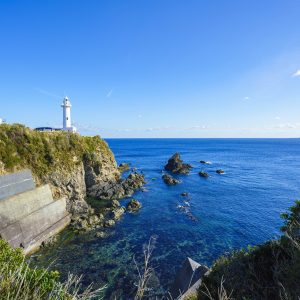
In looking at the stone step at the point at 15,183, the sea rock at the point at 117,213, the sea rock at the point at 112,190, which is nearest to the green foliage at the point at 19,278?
the stone step at the point at 15,183

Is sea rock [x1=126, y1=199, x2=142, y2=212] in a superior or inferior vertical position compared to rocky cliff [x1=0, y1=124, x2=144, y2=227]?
inferior

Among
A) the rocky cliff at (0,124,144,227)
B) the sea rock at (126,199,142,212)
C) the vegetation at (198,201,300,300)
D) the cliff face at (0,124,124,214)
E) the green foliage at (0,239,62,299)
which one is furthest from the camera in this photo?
the sea rock at (126,199,142,212)

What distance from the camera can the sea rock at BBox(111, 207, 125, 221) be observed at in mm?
35312

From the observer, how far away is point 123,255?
25438mm

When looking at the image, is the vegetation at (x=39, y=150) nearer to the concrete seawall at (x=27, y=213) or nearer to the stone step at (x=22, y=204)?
the concrete seawall at (x=27, y=213)

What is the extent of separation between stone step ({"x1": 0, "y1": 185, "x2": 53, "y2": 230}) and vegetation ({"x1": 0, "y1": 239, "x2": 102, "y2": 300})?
12.2 metres

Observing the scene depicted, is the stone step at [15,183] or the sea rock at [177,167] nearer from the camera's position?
the stone step at [15,183]

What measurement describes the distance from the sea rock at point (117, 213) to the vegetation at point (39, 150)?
412 inches

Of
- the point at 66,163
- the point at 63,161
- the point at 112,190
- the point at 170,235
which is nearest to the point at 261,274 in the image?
the point at 170,235

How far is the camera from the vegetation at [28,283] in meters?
6.00

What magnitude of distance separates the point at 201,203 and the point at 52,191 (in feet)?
84.7

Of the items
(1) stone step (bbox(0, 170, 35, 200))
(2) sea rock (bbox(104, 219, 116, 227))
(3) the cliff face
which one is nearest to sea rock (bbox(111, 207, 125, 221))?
(2) sea rock (bbox(104, 219, 116, 227))

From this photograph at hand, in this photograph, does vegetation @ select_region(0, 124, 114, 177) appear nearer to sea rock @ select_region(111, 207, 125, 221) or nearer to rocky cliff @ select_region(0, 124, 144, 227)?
rocky cliff @ select_region(0, 124, 144, 227)

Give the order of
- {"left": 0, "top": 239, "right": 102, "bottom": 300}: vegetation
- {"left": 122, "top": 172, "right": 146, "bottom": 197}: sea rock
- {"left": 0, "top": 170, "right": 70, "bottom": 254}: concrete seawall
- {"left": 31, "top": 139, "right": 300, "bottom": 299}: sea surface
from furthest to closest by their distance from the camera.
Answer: {"left": 122, "top": 172, "right": 146, "bottom": 197}: sea rock < {"left": 0, "top": 170, "right": 70, "bottom": 254}: concrete seawall < {"left": 31, "top": 139, "right": 300, "bottom": 299}: sea surface < {"left": 0, "top": 239, "right": 102, "bottom": 300}: vegetation
